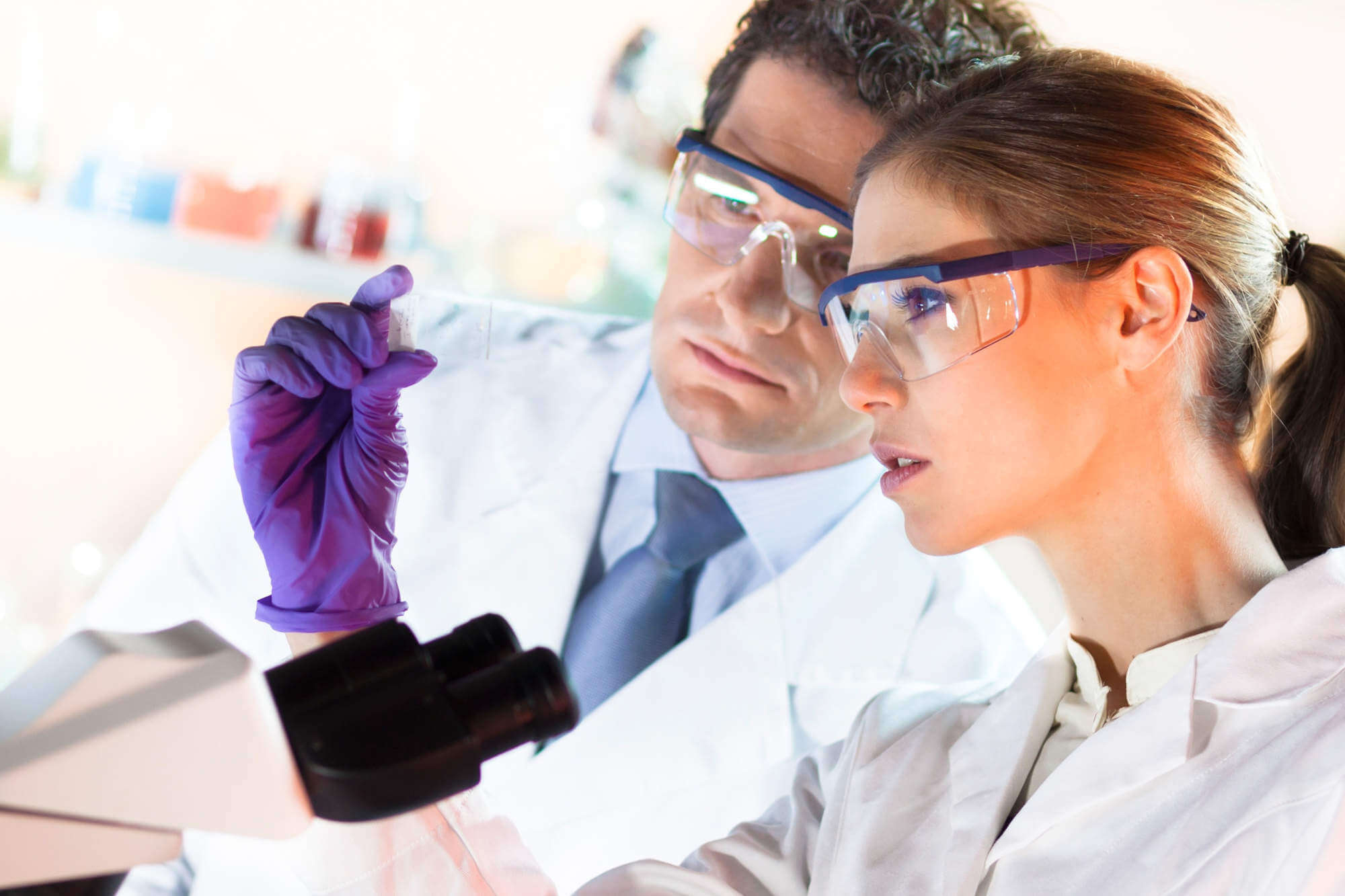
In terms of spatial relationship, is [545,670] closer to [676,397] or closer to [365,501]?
[365,501]

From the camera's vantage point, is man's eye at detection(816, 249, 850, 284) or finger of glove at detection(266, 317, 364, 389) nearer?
finger of glove at detection(266, 317, 364, 389)

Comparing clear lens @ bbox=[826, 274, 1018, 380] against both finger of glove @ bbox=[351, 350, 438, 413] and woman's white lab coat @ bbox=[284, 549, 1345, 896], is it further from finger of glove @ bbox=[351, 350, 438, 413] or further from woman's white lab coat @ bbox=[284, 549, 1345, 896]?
finger of glove @ bbox=[351, 350, 438, 413]

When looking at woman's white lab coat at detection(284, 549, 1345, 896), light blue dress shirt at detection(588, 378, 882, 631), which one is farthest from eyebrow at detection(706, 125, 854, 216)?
woman's white lab coat at detection(284, 549, 1345, 896)

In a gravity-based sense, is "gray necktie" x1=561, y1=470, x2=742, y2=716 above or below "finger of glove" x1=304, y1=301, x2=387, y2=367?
below

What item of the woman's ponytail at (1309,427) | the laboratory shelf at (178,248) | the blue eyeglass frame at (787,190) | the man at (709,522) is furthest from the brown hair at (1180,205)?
the laboratory shelf at (178,248)

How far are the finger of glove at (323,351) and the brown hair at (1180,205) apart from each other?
59 centimetres

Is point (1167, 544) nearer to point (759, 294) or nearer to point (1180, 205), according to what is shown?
point (1180, 205)

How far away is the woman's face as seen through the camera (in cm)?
104

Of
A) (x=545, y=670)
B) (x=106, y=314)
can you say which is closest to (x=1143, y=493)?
(x=545, y=670)

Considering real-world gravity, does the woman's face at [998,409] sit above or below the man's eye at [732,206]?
below

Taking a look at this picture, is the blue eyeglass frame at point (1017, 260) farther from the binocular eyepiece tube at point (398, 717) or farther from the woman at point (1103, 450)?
the binocular eyepiece tube at point (398, 717)

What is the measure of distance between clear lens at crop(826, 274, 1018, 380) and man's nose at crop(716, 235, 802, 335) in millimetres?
254

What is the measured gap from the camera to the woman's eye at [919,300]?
104 centimetres

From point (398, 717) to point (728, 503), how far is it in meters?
0.98
